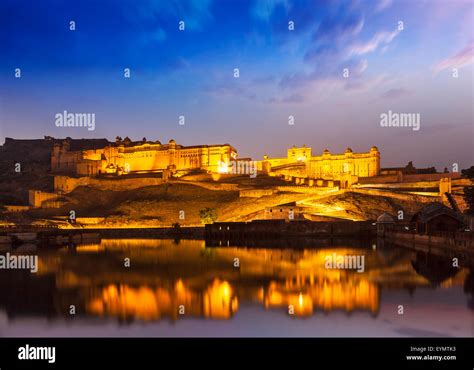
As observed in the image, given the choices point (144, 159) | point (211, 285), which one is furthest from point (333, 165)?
point (211, 285)

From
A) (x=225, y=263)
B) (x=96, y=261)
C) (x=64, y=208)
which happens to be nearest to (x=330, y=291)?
(x=225, y=263)

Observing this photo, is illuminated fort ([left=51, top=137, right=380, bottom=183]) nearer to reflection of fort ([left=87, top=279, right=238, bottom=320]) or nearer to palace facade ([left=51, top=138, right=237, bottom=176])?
palace facade ([left=51, top=138, right=237, bottom=176])

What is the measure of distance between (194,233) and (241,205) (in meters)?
11.4

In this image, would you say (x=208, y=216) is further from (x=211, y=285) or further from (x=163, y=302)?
(x=163, y=302)

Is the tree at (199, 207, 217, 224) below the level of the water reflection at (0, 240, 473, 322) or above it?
above

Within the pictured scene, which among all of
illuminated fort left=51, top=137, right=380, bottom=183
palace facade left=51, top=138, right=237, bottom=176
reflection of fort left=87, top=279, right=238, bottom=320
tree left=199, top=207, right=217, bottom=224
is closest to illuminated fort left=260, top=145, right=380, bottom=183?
illuminated fort left=51, top=137, right=380, bottom=183

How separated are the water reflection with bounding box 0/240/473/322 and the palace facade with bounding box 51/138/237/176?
6399 cm

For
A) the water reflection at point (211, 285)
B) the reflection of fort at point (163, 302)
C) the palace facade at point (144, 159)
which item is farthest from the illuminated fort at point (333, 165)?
the reflection of fort at point (163, 302)

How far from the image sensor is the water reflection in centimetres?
1730

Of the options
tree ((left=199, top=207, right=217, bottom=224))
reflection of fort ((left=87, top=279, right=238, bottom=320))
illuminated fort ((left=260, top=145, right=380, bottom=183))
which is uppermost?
illuminated fort ((left=260, top=145, right=380, bottom=183))

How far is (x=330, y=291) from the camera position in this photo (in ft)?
64.4

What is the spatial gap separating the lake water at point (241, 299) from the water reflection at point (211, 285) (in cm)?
4
